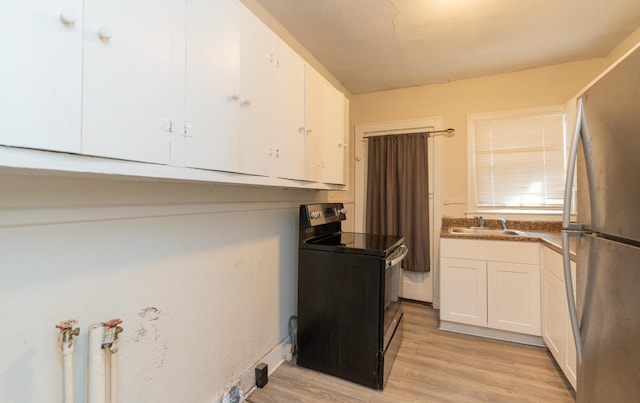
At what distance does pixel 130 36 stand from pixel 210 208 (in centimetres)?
89

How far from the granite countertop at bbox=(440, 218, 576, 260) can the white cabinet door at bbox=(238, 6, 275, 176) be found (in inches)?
77.9

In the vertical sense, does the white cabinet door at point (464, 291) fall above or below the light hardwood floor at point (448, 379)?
above

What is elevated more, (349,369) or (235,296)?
(235,296)

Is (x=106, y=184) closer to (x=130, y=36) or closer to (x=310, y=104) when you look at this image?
(x=130, y=36)

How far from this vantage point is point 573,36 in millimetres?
2371

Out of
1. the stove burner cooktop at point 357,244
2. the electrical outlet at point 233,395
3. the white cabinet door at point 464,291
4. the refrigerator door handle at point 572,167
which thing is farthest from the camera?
the white cabinet door at point 464,291

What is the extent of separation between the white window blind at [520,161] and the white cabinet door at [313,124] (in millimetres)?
2024

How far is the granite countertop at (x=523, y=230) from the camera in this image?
96.0 inches

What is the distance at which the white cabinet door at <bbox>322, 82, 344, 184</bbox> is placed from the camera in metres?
2.23

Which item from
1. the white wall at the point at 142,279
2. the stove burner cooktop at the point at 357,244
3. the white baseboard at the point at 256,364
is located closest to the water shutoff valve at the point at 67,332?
the white wall at the point at 142,279

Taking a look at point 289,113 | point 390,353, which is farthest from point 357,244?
point 289,113

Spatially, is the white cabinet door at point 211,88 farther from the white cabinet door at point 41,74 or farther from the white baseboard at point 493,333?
the white baseboard at point 493,333

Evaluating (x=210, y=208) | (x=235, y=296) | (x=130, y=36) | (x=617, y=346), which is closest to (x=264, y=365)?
(x=235, y=296)

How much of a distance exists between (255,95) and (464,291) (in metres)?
2.42
